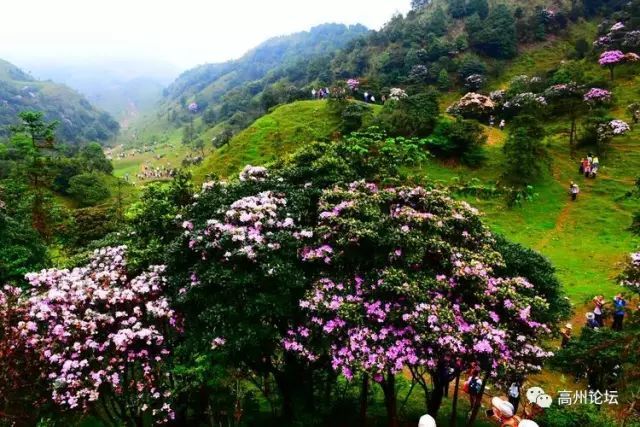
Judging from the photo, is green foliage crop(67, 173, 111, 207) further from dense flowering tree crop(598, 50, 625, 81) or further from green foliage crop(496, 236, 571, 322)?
dense flowering tree crop(598, 50, 625, 81)

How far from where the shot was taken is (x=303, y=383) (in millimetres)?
15352

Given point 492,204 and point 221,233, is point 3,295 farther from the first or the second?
point 492,204

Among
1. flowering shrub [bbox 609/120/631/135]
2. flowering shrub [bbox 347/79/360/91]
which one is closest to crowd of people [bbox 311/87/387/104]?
flowering shrub [bbox 347/79/360/91]

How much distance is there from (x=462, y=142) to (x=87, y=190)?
188 feet

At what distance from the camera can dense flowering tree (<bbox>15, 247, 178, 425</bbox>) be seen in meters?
12.8

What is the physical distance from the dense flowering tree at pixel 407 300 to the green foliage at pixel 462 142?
106 ft

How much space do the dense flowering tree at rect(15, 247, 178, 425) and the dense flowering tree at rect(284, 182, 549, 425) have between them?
4191 millimetres

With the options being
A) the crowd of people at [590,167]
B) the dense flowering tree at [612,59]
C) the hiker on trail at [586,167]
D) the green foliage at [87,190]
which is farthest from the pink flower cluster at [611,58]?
the green foliage at [87,190]

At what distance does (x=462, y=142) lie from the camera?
45.3 metres

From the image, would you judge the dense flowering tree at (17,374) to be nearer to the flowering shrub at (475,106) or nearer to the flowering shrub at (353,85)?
the flowering shrub at (475,106)

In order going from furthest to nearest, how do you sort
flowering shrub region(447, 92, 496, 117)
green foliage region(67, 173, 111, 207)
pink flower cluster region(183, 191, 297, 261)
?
green foliage region(67, 173, 111, 207), flowering shrub region(447, 92, 496, 117), pink flower cluster region(183, 191, 297, 261)

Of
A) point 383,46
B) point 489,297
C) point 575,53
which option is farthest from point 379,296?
point 383,46
